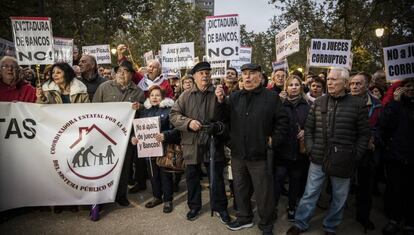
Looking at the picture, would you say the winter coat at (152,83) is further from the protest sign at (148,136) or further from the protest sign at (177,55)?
the protest sign at (148,136)

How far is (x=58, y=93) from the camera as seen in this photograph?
203 inches

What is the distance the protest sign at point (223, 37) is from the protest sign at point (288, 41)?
233 centimetres

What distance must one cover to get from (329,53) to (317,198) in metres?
4.12

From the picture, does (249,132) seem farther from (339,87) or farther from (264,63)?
(264,63)

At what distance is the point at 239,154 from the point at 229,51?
204cm

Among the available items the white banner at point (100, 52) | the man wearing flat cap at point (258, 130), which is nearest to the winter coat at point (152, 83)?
the man wearing flat cap at point (258, 130)

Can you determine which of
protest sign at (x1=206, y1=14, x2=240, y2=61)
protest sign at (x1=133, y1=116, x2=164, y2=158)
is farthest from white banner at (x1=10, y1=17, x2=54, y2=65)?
protest sign at (x1=206, y1=14, x2=240, y2=61)

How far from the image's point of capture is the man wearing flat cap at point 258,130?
4.28m

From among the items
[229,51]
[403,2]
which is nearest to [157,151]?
[229,51]

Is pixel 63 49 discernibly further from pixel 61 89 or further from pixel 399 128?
pixel 399 128

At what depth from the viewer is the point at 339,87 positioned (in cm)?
415

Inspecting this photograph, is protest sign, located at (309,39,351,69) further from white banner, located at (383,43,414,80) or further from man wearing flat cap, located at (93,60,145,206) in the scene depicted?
man wearing flat cap, located at (93,60,145,206)

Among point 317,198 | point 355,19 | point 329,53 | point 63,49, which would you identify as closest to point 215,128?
point 317,198

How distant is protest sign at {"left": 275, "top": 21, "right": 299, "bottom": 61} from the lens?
25.3 ft
